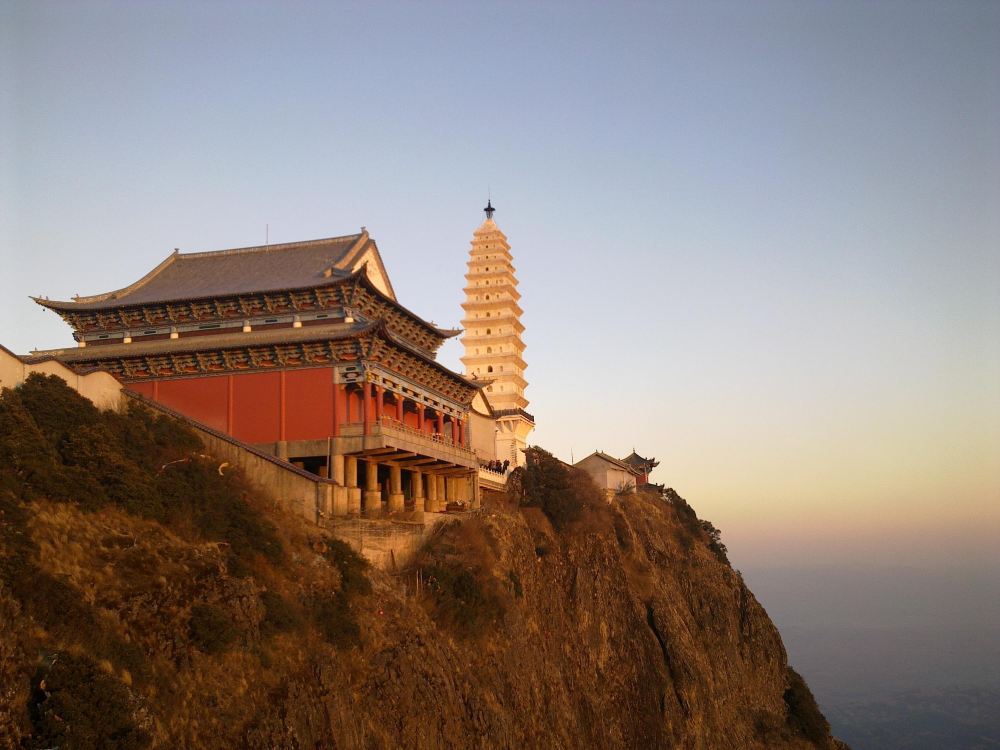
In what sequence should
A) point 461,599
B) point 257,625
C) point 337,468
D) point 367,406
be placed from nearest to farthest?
point 257,625 < point 461,599 < point 337,468 < point 367,406

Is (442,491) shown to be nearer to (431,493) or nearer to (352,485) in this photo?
(431,493)

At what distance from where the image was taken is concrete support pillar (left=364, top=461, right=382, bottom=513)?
3459cm

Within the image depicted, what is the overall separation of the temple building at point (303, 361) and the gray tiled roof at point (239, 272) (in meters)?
0.08

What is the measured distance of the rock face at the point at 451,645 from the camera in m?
18.3

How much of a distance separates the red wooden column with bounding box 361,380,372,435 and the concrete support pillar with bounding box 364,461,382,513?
6.42 ft

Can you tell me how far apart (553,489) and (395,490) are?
509 inches

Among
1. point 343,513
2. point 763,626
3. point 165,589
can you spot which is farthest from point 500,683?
point 763,626

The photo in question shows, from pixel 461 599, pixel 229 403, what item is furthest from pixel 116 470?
pixel 229 403

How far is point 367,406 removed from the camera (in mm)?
35188

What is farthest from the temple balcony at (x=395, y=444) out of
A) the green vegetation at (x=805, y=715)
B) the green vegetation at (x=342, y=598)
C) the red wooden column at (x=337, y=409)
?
the green vegetation at (x=805, y=715)

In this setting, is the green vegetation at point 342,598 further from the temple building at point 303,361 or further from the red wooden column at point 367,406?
the red wooden column at point 367,406

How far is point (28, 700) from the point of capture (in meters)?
15.0

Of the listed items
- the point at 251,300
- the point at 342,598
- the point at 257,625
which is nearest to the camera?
the point at 257,625

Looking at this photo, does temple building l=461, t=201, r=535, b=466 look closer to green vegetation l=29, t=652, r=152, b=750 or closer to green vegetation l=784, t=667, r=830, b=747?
green vegetation l=784, t=667, r=830, b=747
